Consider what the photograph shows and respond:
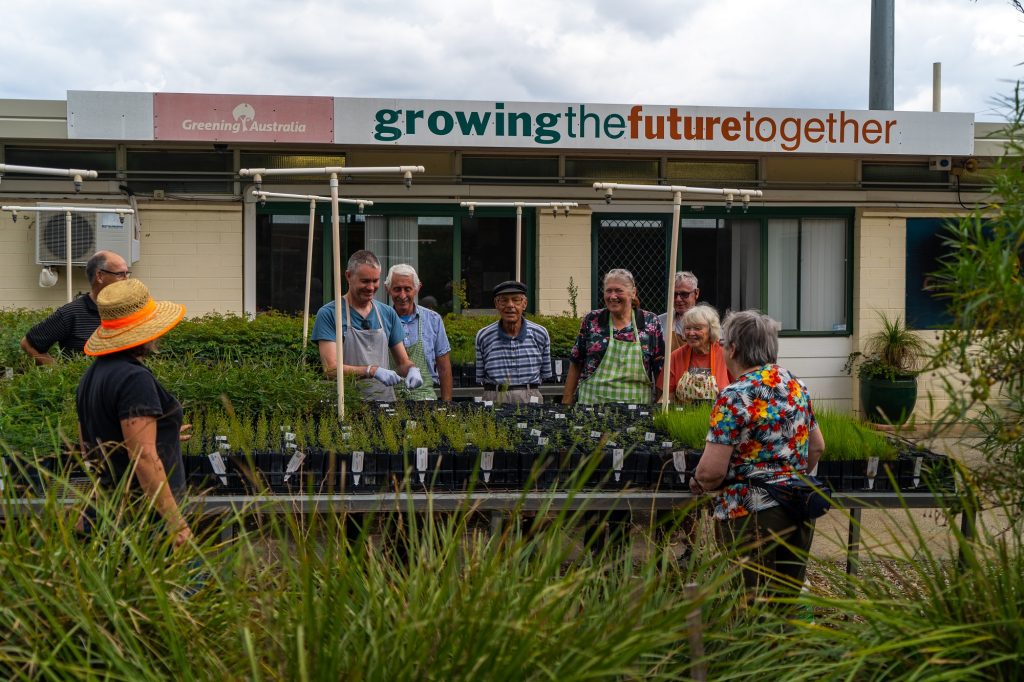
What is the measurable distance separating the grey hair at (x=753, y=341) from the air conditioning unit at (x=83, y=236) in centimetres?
861

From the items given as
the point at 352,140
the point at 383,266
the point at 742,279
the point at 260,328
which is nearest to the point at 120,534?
the point at 260,328

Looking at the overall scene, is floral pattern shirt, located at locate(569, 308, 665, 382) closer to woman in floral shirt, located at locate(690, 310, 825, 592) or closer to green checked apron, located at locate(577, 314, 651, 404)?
green checked apron, located at locate(577, 314, 651, 404)

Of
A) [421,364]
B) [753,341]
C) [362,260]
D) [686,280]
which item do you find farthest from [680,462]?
[686,280]

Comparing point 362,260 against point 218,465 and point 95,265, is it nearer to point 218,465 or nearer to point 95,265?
point 95,265

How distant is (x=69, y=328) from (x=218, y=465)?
7.57 feet

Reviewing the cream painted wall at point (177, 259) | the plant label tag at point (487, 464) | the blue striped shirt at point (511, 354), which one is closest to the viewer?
the plant label tag at point (487, 464)

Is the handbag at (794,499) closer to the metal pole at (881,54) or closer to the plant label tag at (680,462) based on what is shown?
the plant label tag at (680,462)

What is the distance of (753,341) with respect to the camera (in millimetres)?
4031

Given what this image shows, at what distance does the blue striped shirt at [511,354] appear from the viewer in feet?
22.1

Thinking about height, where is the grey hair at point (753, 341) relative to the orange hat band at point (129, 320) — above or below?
below

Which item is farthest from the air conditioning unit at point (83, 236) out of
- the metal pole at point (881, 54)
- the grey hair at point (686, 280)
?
the metal pole at point (881, 54)

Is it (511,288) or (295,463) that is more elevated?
(511,288)

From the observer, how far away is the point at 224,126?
35.9ft

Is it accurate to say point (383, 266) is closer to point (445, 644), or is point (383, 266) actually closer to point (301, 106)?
point (301, 106)
